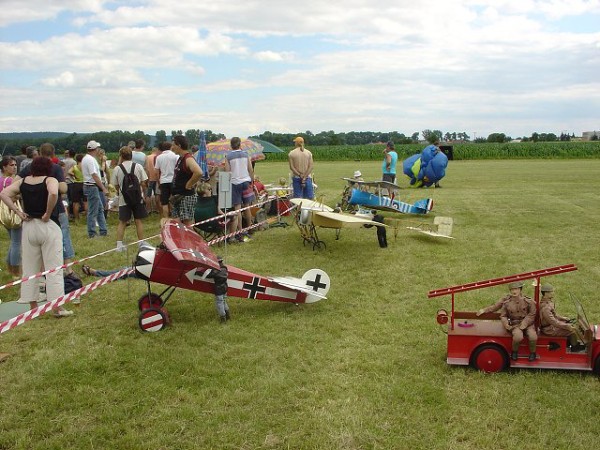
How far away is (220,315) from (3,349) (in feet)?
7.41

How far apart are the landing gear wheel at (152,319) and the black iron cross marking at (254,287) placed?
0.98m

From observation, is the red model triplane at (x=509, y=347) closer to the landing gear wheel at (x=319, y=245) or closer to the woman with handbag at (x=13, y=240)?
the landing gear wheel at (x=319, y=245)

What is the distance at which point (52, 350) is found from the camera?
526cm

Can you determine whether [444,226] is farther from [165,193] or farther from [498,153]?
[498,153]

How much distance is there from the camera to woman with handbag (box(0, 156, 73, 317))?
579 cm

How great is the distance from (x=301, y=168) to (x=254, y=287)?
5.67m

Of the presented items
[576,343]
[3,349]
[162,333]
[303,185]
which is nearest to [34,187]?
[3,349]

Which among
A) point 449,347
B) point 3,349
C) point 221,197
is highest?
point 221,197

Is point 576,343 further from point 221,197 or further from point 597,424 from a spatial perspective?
point 221,197

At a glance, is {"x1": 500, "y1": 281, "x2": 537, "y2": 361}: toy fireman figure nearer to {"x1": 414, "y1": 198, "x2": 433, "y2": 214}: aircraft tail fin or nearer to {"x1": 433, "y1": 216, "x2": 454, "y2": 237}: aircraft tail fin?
{"x1": 433, "y1": 216, "x2": 454, "y2": 237}: aircraft tail fin

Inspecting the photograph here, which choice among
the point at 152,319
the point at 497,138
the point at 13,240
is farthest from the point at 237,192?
the point at 497,138

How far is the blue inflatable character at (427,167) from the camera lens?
20328 mm

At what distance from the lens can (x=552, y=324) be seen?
4.57 m

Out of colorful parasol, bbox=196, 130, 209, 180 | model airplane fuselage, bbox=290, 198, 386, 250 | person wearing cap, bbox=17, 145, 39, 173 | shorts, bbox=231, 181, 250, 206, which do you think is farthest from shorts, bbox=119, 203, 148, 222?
colorful parasol, bbox=196, 130, 209, 180
